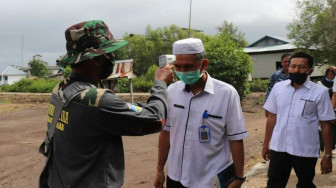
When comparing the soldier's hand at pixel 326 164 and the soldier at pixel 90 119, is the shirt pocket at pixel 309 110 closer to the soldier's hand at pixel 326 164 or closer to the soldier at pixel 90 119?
the soldier's hand at pixel 326 164

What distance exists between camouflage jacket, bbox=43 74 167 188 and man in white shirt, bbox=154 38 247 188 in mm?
728

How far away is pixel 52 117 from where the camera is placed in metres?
1.94

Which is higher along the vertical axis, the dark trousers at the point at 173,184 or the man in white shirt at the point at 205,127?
the man in white shirt at the point at 205,127

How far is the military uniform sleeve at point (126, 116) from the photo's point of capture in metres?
1.75

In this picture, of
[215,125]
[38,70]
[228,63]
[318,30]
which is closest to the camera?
[215,125]

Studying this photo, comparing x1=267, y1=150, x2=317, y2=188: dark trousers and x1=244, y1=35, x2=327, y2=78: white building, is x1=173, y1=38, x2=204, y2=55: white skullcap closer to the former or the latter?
x1=267, y1=150, x2=317, y2=188: dark trousers

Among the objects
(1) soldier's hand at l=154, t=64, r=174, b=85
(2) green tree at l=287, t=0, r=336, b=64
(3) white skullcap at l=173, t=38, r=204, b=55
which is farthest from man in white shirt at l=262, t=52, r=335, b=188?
(2) green tree at l=287, t=0, r=336, b=64

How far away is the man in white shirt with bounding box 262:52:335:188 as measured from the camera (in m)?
3.62

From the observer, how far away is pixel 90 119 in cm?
176

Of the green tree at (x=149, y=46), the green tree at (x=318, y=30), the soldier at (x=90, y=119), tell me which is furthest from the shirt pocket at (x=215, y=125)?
the green tree at (x=149, y=46)

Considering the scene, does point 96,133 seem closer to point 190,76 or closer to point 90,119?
point 90,119

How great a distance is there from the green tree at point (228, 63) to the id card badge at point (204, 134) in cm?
1180

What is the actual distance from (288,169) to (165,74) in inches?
88.7

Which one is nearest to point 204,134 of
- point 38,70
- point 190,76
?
point 190,76
